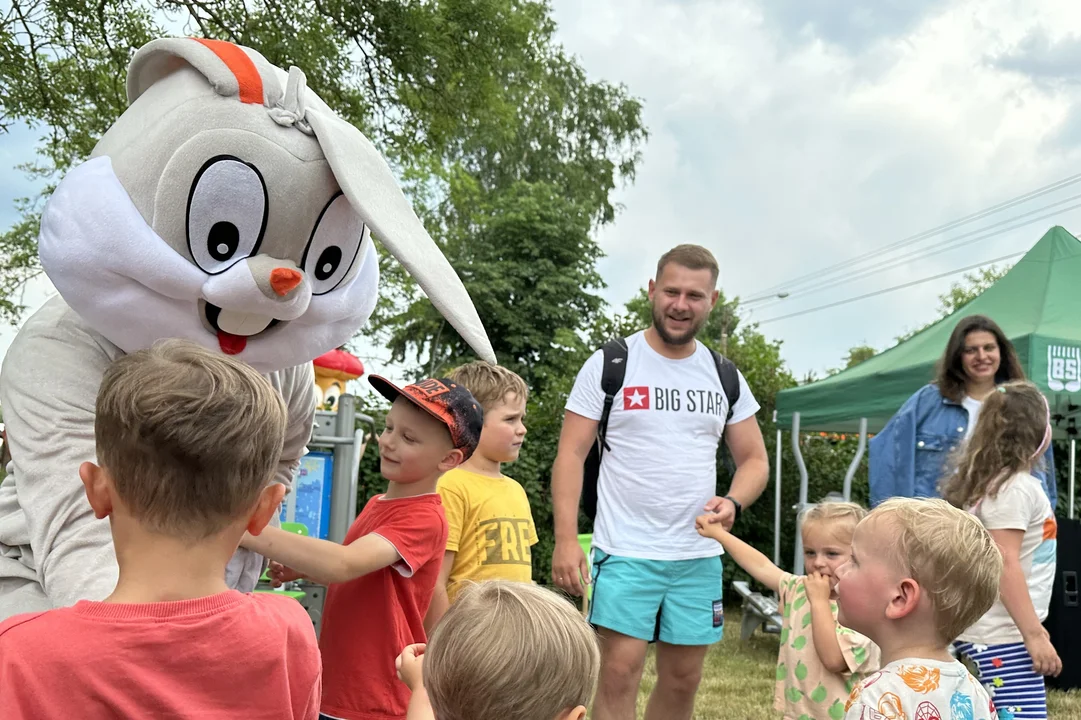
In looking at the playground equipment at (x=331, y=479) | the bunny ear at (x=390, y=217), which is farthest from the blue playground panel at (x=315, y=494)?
the bunny ear at (x=390, y=217)

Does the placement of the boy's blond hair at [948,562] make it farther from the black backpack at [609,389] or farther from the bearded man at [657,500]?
the black backpack at [609,389]

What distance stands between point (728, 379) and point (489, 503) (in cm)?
127

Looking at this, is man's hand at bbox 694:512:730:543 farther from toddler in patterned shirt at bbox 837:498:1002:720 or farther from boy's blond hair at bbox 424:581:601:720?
boy's blond hair at bbox 424:581:601:720

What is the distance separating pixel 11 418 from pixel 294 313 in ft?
1.89

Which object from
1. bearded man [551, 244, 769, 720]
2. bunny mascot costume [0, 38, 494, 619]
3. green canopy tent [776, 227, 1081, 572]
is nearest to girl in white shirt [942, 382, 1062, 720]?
bearded man [551, 244, 769, 720]

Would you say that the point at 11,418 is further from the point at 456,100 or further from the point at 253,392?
the point at 456,100

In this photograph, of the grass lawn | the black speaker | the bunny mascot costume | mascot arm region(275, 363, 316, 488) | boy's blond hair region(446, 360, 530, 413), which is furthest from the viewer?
the black speaker

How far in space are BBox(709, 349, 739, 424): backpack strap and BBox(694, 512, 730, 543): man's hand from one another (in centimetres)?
58

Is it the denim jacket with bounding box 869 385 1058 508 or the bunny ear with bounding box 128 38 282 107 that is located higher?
the bunny ear with bounding box 128 38 282 107

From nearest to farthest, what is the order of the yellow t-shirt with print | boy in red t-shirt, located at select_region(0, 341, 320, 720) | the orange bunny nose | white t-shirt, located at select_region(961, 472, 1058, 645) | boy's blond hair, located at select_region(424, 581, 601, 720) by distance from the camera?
boy in red t-shirt, located at select_region(0, 341, 320, 720) → boy's blond hair, located at select_region(424, 581, 601, 720) → the orange bunny nose → the yellow t-shirt with print → white t-shirt, located at select_region(961, 472, 1058, 645)

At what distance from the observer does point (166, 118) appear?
6.86ft

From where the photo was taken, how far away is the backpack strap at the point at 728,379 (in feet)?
13.4

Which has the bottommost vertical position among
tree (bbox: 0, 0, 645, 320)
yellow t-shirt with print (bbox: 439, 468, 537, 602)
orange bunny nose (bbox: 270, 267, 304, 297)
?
yellow t-shirt with print (bbox: 439, 468, 537, 602)

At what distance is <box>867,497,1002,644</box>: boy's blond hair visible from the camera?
2.23 metres
